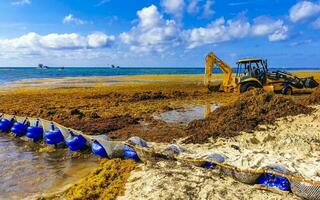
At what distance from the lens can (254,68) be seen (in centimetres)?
2127

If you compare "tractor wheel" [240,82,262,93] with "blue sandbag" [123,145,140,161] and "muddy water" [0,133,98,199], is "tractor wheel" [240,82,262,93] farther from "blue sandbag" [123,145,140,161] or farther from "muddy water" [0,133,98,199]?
"blue sandbag" [123,145,140,161]

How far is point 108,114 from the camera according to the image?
1623cm

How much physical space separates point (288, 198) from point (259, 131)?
4.73 meters

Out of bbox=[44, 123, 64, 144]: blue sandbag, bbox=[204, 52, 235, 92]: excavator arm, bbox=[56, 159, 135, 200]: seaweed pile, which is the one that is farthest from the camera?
bbox=[204, 52, 235, 92]: excavator arm

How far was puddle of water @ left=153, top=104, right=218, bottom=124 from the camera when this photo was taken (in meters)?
14.6

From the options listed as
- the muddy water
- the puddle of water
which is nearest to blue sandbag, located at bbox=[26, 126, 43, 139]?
the muddy water

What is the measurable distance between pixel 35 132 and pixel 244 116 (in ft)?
23.9

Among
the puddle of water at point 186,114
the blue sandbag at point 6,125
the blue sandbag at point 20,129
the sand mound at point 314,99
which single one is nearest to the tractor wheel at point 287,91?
the sand mound at point 314,99

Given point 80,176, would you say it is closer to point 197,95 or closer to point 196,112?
point 196,112

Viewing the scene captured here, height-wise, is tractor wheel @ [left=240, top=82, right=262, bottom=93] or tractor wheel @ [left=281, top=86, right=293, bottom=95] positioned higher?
tractor wheel @ [left=240, top=82, right=262, bottom=93]

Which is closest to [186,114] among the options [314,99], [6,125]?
[314,99]

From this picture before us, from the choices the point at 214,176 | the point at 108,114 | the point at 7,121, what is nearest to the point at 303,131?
the point at 214,176

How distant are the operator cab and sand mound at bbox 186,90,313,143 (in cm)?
689

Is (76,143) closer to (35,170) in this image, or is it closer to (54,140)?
(54,140)
